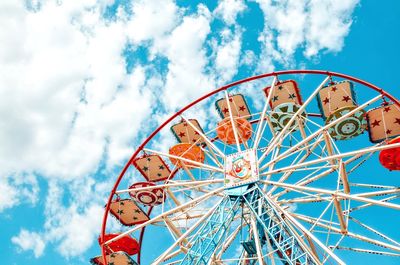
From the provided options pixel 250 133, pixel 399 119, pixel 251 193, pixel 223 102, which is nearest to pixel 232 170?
pixel 251 193

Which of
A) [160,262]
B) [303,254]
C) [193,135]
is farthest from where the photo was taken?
[193,135]

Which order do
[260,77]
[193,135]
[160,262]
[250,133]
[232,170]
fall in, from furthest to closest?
[193,135] → [250,133] → [260,77] → [232,170] → [160,262]

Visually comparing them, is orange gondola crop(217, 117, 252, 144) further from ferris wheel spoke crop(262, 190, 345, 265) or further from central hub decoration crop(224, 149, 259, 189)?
ferris wheel spoke crop(262, 190, 345, 265)

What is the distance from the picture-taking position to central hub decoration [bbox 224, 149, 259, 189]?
52.2 ft

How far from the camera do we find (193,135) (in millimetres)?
20922

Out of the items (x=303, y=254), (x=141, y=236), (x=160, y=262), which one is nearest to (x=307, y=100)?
(x=303, y=254)

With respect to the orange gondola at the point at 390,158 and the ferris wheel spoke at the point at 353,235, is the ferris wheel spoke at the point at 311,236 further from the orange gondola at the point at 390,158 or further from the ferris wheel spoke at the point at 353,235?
the orange gondola at the point at 390,158

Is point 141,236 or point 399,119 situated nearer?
point 399,119

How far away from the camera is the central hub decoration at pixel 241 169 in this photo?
15922 millimetres

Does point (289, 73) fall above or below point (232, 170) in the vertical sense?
above

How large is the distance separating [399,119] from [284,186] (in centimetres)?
498

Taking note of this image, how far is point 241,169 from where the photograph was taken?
53.6 feet

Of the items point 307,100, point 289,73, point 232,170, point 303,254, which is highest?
point 289,73

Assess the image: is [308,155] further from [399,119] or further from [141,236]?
[141,236]
